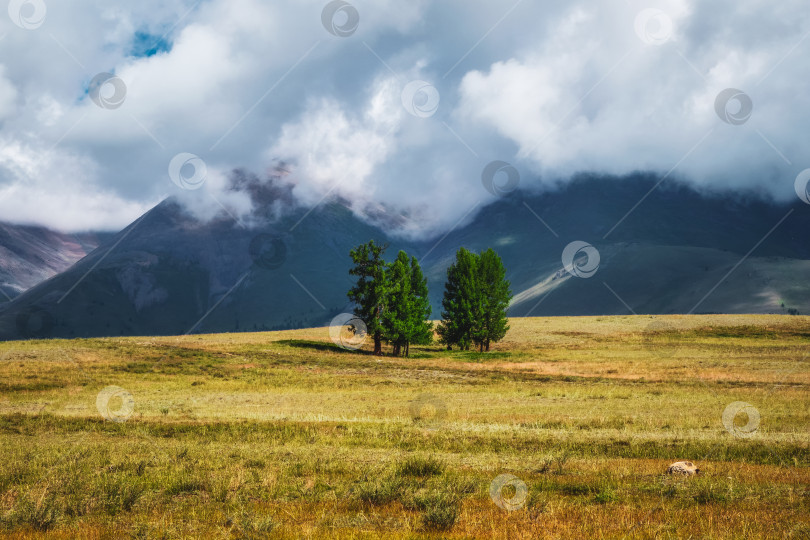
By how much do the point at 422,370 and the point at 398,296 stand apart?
21.7 meters

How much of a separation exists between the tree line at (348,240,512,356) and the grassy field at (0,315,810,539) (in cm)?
2667

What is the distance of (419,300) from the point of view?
82562mm

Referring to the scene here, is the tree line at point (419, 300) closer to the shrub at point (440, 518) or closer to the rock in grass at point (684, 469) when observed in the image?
the rock in grass at point (684, 469)

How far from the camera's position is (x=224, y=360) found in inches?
2388

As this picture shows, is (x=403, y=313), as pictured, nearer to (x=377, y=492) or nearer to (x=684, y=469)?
(x=684, y=469)

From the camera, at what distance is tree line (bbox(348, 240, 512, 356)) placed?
77062mm

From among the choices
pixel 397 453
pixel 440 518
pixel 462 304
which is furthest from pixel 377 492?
pixel 462 304

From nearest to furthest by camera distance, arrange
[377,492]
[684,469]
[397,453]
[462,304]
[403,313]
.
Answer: [377,492]
[684,469]
[397,453]
[403,313]
[462,304]

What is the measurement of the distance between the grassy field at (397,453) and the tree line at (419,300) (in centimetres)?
2667

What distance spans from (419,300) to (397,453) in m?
64.7

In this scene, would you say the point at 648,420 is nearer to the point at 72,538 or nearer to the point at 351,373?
the point at 72,538

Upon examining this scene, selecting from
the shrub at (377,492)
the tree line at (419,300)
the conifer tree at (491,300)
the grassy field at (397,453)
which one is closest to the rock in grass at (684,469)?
the grassy field at (397,453)

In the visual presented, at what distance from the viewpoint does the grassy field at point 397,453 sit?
33.3 feet

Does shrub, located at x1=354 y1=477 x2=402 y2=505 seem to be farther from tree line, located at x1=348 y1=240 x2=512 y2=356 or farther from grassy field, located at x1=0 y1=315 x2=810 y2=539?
tree line, located at x1=348 y1=240 x2=512 y2=356
